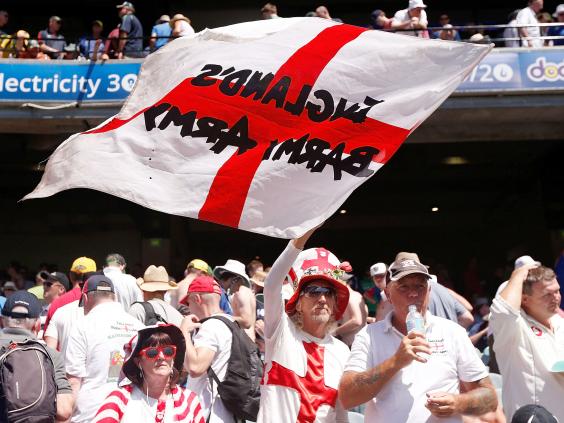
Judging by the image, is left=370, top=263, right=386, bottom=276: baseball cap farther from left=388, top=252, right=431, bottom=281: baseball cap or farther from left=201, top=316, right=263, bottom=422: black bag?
left=388, top=252, right=431, bottom=281: baseball cap

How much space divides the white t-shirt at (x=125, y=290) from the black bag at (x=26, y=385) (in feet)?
8.19

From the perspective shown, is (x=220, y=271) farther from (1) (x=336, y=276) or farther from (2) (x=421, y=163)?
(2) (x=421, y=163)

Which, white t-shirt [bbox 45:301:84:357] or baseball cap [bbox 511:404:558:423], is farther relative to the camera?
white t-shirt [bbox 45:301:84:357]

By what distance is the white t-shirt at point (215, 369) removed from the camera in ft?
15.6

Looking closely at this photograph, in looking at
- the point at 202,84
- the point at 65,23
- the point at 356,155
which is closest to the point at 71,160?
the point at 202,84

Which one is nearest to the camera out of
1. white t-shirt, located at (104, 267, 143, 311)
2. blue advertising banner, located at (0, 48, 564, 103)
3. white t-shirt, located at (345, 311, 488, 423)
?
white t-shirt, located at (345, 311, 488, 423)

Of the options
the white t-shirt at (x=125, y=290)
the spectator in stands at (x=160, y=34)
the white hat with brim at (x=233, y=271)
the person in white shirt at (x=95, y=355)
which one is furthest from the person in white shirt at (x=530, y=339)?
the spectator in stands at (x=160, y=34)

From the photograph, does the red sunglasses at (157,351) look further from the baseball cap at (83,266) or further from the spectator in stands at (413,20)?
the spectator in stands at (413,20)

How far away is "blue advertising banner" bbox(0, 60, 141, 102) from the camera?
47.9 ft

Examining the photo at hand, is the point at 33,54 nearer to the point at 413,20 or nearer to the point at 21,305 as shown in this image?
the point at 413,20

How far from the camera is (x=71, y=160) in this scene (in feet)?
12.6

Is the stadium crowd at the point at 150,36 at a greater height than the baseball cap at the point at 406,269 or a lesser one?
lesser

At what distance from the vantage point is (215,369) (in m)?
4.78

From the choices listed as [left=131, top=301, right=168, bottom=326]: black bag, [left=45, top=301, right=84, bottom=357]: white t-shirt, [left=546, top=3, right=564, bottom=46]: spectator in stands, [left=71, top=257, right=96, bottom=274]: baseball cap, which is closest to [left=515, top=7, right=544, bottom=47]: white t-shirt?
[left=546, top=3, right=564, bottom=46]: spectator in stands
